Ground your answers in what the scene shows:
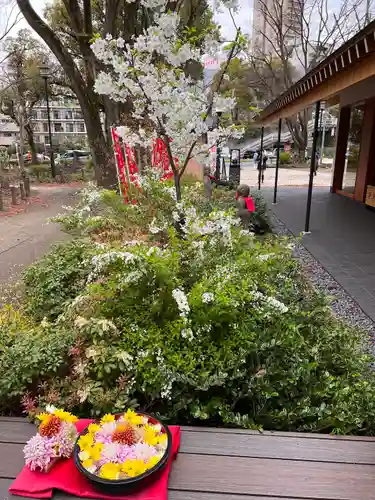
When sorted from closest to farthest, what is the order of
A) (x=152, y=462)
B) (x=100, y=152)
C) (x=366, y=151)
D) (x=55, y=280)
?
(x=152, y=462) < (x=55, y=280) < (x=366, y=151) < (x=100, y=152)

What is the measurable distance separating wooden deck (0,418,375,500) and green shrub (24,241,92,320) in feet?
4.85

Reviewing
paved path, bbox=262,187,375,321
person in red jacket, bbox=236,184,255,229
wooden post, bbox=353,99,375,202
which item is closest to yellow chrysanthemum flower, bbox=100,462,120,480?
paved path, bbox=262,187,375,321

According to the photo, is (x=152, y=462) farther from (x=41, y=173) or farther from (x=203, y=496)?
(x=41, y=173)

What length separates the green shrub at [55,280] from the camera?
10.9 feet

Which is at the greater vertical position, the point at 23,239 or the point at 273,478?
the point at 273,478

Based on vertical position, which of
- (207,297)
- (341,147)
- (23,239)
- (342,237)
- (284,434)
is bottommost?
(23,239)

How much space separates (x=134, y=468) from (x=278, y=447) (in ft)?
2.25

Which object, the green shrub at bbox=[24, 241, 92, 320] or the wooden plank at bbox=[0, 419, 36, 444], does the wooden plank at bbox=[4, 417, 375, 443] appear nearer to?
the wooden plank at bbox=[0, 419, 36, 444]

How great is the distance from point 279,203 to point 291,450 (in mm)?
9486

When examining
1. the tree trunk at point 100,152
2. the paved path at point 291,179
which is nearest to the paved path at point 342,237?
the paved path at point 291,179

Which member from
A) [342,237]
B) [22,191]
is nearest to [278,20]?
[22,191]

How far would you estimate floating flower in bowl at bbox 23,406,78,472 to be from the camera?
160 centimetres

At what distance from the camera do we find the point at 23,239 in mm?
7688

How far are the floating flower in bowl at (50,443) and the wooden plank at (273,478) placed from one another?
48 cm
